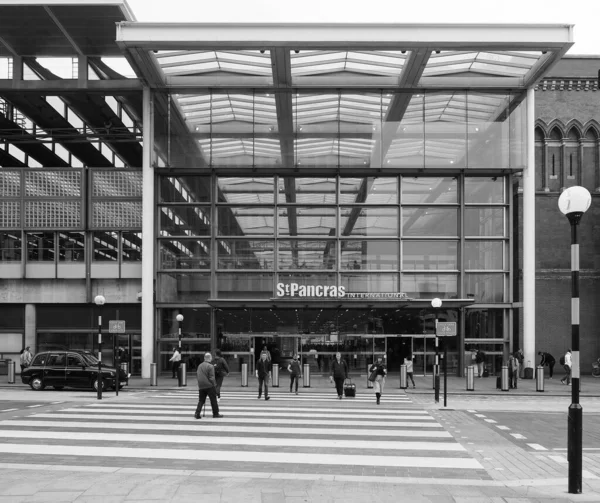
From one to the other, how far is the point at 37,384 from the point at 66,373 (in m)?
1.30

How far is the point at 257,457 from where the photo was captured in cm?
1282

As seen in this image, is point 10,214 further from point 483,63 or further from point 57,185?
point 483,63

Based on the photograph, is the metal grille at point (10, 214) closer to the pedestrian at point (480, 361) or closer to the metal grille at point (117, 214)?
the metal grille at point (117, 214)

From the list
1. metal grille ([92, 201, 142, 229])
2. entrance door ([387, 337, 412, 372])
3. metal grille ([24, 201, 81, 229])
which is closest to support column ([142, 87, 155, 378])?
metal grille ([92, 201, 142, 229])

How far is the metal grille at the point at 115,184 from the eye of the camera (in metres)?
37.4

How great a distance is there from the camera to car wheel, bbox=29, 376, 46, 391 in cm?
2773

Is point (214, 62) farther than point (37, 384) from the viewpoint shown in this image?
Yes

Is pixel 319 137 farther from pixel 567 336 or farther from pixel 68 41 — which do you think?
pixel 567 336

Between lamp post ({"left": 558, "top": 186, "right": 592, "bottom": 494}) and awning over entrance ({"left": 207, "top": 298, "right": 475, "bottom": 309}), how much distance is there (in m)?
22.7

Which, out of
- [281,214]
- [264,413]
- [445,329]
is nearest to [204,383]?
[264,413]

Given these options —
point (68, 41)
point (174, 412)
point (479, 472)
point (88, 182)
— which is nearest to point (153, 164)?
point (88, 182)

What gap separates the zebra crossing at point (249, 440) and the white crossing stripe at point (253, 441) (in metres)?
0.02

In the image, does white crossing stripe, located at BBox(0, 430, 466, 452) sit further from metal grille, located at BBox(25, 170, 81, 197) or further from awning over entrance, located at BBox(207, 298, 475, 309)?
metal grille, located at BBox(25, 170, 81, 197)

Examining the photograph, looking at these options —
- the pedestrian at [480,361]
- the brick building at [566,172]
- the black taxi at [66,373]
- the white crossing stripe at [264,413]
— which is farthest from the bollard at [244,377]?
the brick building at [566,172]
